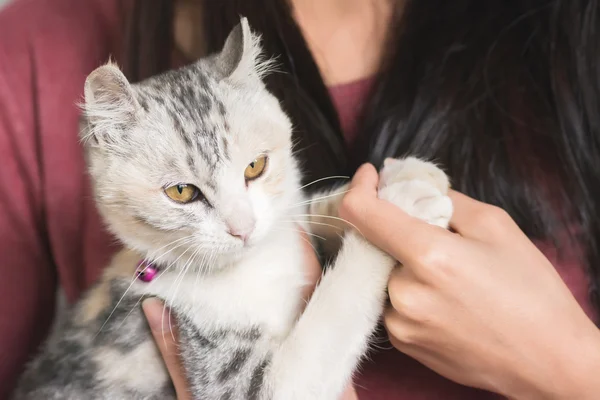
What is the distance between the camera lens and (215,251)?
0.70 meters

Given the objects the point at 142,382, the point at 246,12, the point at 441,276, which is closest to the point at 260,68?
the point at 246,12

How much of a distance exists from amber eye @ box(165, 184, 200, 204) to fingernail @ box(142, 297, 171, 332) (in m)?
0.19

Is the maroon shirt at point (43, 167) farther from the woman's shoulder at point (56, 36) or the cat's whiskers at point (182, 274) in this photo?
the cat's whiskers at point (182, 274)

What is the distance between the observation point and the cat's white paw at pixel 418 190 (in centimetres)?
70

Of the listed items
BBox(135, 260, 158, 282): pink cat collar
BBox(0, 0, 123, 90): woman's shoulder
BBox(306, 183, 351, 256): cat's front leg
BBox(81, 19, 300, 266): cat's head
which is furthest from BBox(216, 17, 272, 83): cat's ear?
BBox(0, 0, 123, 90): woman's shoulder

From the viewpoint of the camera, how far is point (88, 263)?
1.07 metres

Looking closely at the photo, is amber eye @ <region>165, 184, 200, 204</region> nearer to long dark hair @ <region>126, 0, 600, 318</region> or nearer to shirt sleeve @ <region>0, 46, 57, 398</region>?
long dark hair @ <region>126, 0, 600, 318</region>

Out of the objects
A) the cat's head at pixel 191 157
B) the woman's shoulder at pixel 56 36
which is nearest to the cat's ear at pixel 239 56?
the cat's head at pixel 191 157

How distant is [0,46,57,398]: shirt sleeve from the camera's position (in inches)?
39.3

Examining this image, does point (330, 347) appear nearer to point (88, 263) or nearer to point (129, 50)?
point (88, 263)

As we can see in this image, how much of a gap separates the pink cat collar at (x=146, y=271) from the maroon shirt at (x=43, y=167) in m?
→ 0.25

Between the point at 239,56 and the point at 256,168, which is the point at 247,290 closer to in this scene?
the point at 256,168

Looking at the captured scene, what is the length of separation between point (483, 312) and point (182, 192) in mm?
492

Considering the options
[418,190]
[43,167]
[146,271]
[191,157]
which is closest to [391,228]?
[418,190]
